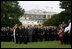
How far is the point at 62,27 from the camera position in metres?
15.3

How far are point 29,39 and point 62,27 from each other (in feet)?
12.8

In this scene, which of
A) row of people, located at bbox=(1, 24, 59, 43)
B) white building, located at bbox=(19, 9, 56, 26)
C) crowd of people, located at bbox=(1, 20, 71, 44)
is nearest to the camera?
white building, located at bbox=(19, 9, 56, 26)

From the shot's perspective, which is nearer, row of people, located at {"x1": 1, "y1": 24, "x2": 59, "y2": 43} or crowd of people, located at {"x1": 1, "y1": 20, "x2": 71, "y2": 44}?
crowd of people, located at {"x1": 1, "y1": 20, "x2": 71, "y2": 44}

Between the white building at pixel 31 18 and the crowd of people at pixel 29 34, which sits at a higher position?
the white building at pixel 31 18

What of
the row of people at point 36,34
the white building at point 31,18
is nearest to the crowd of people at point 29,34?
the row of people at point 36,34

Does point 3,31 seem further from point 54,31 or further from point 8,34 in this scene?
point 54,31

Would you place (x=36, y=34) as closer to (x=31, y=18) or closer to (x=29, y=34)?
(x=31, y=18)

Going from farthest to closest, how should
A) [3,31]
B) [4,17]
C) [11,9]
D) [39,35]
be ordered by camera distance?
[4,17] < [11,9] < [39,35] < [3,31]

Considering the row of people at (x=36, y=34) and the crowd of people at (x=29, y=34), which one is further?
the row of people at (x=36, y=34)

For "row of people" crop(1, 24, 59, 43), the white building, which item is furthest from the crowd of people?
the white building

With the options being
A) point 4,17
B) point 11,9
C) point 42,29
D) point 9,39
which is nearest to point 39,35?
point 42,29

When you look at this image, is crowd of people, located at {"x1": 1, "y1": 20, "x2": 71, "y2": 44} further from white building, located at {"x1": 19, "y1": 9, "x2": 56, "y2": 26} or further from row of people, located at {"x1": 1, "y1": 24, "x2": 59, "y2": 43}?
white building, located at {"x1": 19, "y1": 9, "x2": 56, "y2": 26}

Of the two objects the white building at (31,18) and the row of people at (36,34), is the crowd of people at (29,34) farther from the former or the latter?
the white building at (31,18)

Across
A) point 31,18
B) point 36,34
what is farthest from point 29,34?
point 36,34
